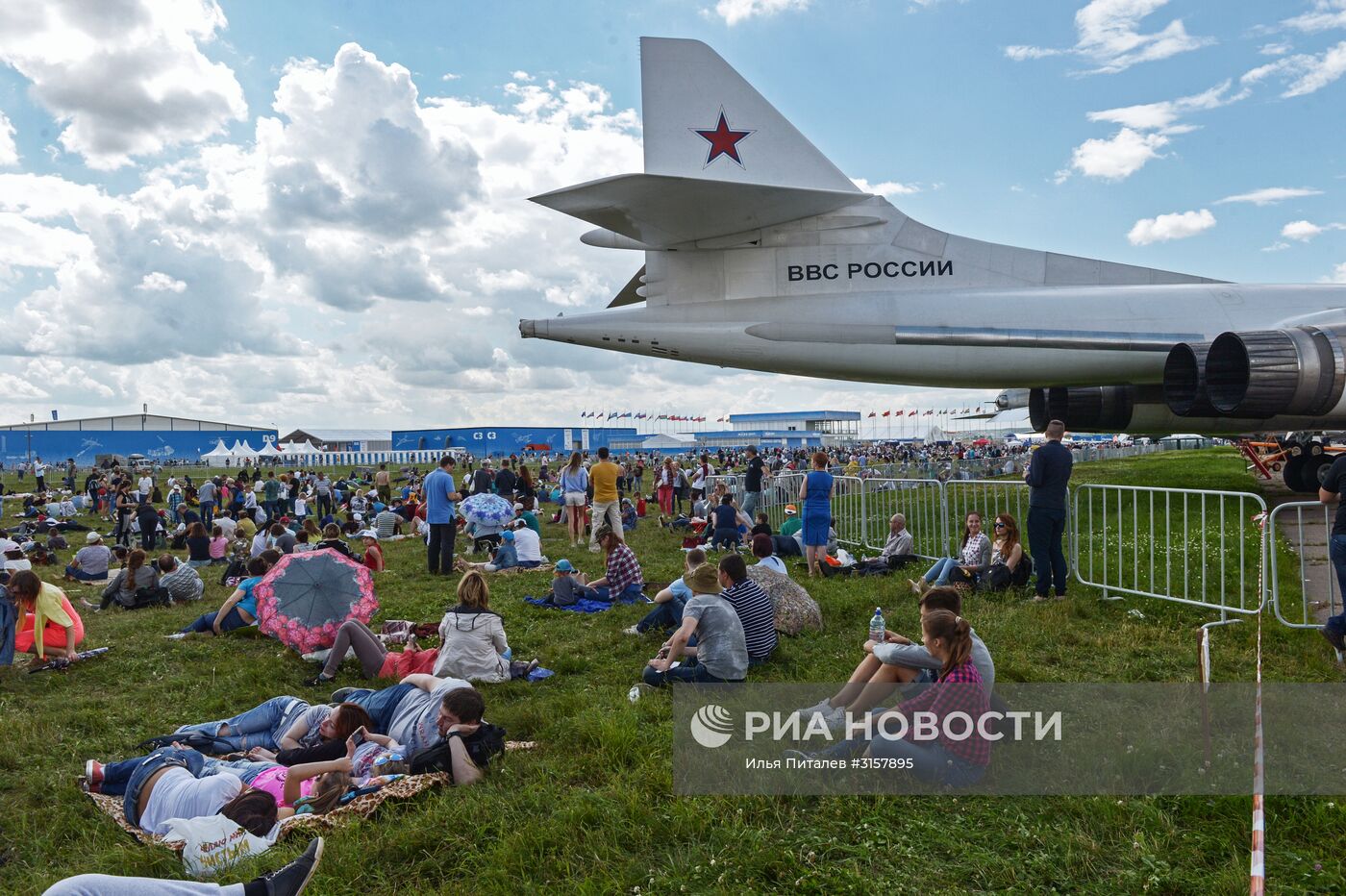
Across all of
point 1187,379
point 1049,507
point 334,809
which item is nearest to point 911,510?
point 1049,507

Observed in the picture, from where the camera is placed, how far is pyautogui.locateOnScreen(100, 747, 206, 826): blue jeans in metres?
3.88

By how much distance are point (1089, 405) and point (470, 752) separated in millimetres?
13306

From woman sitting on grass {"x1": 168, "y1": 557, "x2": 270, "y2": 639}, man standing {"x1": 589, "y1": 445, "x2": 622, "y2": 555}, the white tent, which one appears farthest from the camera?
the white tent

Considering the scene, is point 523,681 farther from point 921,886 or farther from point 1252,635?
point 1252,635

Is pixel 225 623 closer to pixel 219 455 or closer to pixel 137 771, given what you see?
pixel 137 771

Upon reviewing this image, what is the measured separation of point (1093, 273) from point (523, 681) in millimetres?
10453

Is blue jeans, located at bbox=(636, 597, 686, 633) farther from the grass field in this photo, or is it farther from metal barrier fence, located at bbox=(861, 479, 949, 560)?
metal barrier fence, located at bbox=(861, 479, 949, 560)

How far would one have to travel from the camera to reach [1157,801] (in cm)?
371

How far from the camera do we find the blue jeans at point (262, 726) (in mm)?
4785

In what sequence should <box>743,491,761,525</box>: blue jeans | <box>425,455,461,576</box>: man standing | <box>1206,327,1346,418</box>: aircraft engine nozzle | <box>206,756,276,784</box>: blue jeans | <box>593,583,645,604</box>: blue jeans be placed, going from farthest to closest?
<box>743,491,761,525</box>: blue jeans, <box>425,455,461,576</box>: man standing, <box>1206,327,1346,418</box>: aircraft engine nozzle, <box>593,583,645,604</box>: blue jeans, <box>206,756,276,784</box>: blue jeans

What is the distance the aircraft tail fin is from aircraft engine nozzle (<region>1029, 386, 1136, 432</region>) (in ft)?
23.0

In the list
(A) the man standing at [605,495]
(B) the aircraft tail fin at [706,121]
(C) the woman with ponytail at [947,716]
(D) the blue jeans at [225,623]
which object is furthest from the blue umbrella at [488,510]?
(C) the woman with ponytail at [947,716]

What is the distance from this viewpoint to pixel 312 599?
6.61 meters

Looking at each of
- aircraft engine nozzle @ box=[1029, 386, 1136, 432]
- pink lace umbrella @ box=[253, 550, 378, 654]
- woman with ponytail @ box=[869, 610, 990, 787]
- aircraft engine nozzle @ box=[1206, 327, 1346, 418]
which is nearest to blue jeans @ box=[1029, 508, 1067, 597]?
aircraft engine nozzle @ box=[1206, 327, 1346, 418]
